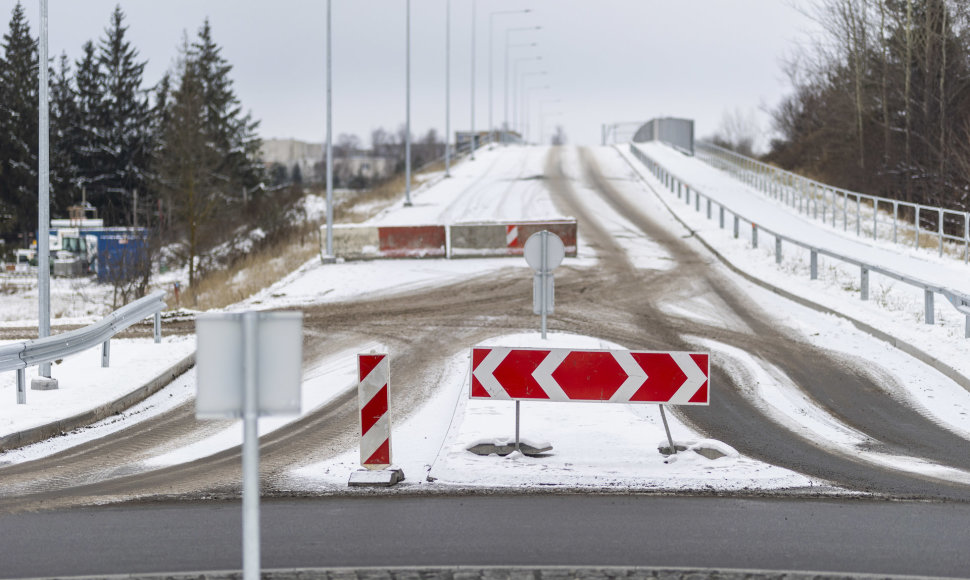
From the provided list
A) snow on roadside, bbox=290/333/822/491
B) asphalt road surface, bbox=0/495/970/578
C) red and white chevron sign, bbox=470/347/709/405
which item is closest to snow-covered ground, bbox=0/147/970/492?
snow on roadside, bbox=290/333/822/491

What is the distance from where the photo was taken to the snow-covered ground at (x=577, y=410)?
991cm

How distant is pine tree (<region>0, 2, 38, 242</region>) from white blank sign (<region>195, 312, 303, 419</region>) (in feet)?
228

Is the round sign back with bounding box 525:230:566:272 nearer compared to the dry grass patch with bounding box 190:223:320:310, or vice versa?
the round sign back with bounding box 525:230:566:272

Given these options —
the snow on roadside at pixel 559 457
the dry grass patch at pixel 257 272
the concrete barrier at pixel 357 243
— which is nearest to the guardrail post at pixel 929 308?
the snow on roadside at pixel 559 457

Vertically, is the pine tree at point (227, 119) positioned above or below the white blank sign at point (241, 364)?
above

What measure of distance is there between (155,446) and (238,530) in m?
4.19

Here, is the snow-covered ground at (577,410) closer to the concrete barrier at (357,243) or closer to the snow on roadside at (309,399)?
the snow on roadside at (309,399)

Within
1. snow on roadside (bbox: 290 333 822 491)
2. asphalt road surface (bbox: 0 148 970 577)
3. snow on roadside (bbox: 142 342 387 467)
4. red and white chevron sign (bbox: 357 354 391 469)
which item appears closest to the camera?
asphalt road surface (bbox: 0 148 970 577)

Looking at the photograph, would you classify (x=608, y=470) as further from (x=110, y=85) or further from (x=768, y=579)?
(x=110, y=85)

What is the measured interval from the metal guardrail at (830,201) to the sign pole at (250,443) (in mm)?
23516

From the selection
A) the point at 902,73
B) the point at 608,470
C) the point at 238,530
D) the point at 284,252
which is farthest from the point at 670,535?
the point at 902,73

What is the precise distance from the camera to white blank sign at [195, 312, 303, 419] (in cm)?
495

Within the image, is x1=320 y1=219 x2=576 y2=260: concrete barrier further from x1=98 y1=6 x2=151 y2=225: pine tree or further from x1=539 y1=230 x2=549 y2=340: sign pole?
x1=98 y1=6 x2=151 y2=225: pine tree

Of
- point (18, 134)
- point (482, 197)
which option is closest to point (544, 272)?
point (482, 197)
